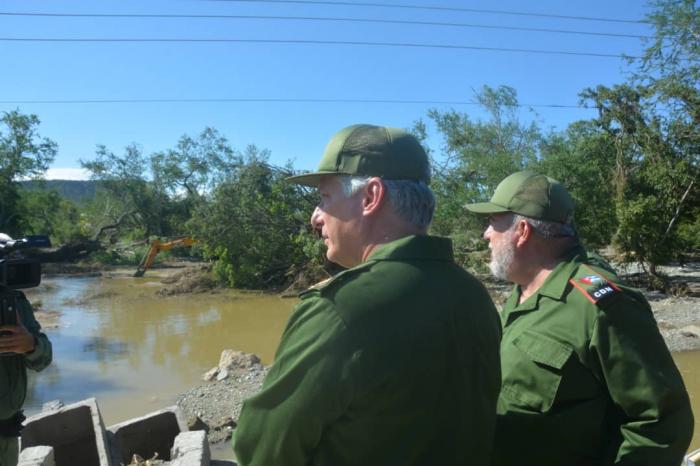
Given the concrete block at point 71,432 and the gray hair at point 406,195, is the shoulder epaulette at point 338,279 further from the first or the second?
the concrete block at point 71,432

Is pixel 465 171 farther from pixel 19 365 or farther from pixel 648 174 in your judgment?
pixel 19 365

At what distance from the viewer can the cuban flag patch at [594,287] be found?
2051 mm

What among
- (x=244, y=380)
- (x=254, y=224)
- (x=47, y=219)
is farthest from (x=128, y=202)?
(x=244, y=380)

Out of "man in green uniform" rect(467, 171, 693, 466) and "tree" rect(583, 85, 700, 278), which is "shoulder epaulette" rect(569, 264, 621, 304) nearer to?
"man in green uniform" rect(467, 171, 693, 466)

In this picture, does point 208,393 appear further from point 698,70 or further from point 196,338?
point 698,70

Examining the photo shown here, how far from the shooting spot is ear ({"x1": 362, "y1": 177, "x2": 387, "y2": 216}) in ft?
5.09

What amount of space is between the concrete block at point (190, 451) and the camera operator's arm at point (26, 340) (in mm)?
1394

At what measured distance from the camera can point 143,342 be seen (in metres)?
14.5

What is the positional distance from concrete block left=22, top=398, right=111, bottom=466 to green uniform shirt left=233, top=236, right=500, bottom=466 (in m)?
4.93

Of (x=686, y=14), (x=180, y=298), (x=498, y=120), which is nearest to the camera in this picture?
(x=686, y=14)

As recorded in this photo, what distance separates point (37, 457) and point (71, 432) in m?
1.50

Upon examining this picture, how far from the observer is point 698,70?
1644 centimetres

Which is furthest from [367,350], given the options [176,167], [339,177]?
[176,167]

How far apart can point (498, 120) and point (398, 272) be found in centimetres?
3016
